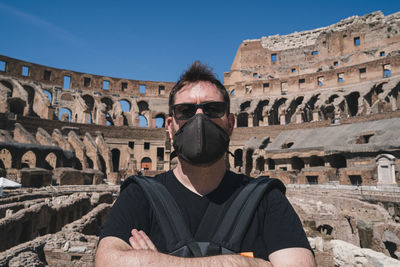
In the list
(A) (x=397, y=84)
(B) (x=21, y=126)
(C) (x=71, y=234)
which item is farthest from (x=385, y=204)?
(B) (x=21, y=126)

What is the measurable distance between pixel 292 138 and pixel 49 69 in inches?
1547

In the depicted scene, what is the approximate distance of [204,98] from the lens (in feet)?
7.44

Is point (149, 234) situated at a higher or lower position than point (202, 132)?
lower

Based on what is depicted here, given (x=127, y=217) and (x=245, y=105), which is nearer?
(x=127, y=217)

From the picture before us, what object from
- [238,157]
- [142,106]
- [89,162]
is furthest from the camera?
[142,106]

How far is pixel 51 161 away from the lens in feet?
95.1

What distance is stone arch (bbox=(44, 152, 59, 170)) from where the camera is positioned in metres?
28.6

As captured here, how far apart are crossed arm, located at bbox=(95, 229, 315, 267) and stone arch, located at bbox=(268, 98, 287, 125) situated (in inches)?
1751

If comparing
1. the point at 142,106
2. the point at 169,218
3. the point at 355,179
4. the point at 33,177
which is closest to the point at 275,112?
the point at 142,106

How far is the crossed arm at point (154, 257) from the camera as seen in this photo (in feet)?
5.26

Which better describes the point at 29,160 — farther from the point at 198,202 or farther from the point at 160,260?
the point at 160,260

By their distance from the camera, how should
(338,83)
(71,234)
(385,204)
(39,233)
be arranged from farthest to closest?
(338,83)
(385,204)
(39,233)
(71,234)

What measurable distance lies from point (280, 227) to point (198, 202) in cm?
60

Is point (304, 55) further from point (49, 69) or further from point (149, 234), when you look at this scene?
point (149, 234)
